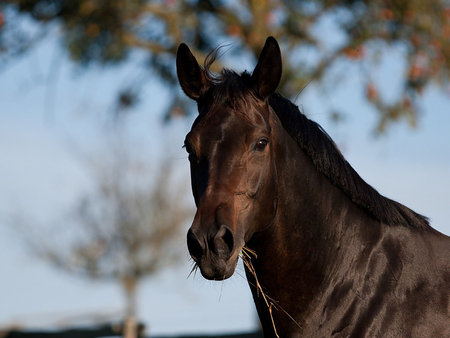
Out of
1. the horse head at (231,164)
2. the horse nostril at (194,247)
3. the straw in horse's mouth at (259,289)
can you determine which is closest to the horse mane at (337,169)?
the horse head at (231,164)

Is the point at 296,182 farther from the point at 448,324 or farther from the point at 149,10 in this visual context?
the point at 149,10

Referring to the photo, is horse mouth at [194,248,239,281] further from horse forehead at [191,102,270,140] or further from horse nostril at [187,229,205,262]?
horse forehead at [191,102,270,140]

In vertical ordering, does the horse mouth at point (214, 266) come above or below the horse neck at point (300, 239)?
below

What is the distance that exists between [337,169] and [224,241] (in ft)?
2.95

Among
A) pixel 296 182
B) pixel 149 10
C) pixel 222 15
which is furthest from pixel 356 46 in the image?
pixel 296 182

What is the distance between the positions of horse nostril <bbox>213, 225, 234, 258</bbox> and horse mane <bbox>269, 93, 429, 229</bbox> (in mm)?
801

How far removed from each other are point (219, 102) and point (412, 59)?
269 inches

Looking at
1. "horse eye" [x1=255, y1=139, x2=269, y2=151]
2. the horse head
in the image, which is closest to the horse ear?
the horse head

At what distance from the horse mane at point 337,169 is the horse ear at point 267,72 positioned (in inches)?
7.9

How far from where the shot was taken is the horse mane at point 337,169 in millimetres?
2984

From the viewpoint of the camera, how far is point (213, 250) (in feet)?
7.86

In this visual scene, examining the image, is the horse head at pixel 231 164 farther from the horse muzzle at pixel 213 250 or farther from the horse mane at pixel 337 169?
the horse mane at pixel 337 169

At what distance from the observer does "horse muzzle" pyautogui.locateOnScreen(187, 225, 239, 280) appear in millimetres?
2385

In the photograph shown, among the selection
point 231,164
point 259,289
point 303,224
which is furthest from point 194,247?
point 303,224
